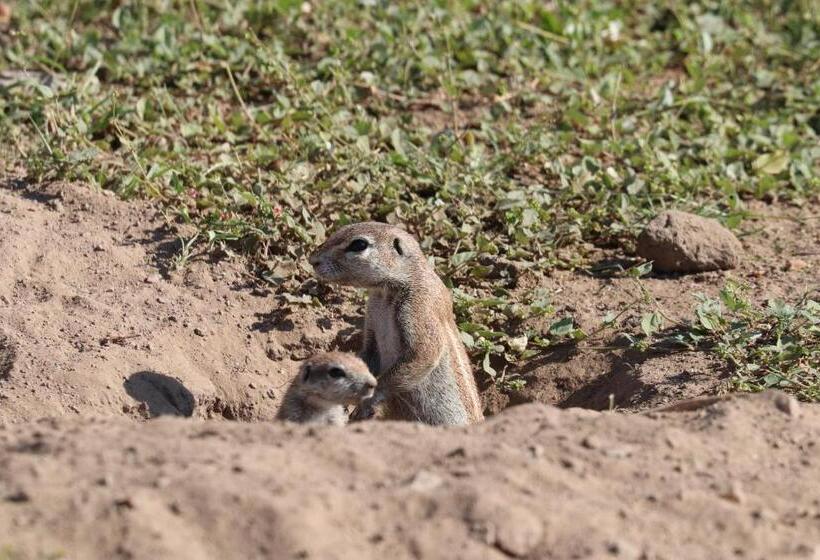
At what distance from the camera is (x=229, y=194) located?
8.89 metres

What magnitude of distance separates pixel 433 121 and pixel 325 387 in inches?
148

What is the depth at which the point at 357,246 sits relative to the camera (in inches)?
300

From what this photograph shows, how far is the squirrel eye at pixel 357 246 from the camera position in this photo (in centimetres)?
761

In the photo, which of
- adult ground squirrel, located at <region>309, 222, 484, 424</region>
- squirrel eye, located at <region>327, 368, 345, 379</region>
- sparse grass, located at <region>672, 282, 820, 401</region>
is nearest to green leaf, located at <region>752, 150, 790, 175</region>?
sparse grass, located at <region>672, 282, 820, 401</region>

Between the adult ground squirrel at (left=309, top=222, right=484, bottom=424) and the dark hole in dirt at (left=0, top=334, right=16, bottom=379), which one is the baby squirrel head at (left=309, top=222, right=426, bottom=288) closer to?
the adult ground squirrel at (left=309, top=222, right=484, bottom=424)

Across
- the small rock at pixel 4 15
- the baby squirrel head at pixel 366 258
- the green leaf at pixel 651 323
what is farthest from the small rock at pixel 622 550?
the small rock at pixel 4 15

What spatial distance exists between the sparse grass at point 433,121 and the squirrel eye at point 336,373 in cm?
129

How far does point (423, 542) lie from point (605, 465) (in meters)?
1.04

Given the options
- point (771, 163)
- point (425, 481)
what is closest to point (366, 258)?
point (425, 481)

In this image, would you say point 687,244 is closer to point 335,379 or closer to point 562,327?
point 562,327

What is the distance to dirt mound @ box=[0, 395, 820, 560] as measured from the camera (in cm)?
454

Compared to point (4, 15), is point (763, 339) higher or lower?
lower

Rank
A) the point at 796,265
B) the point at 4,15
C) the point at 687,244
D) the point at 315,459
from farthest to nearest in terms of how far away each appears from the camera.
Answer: the point at 4,15, the point at 796,265, the point at 687,244, the point at 315,459

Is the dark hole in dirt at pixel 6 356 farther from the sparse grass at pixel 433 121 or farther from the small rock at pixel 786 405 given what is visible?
the small rock at pixel 786 405
